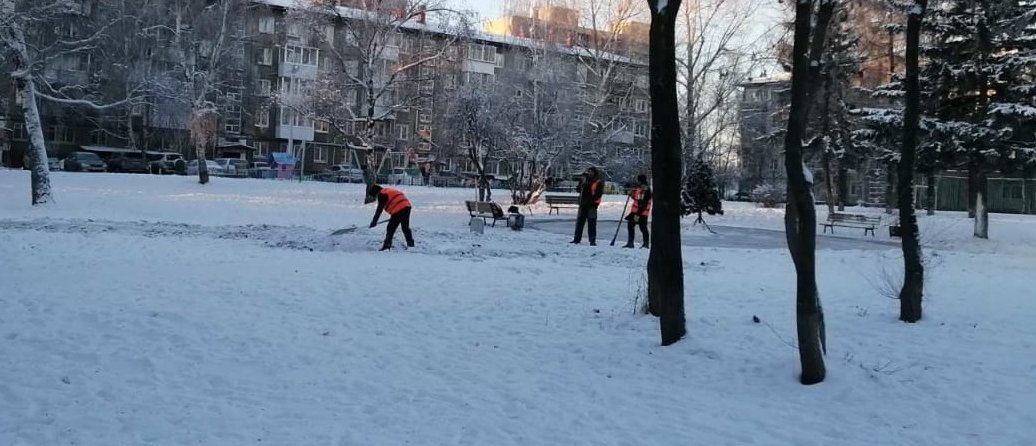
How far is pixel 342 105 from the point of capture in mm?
32625

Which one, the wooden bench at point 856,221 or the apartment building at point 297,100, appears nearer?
the wooden bench at point 856,221

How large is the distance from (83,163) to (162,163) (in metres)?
3.99

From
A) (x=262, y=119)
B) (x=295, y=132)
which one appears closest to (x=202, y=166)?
(x=295, y=132)

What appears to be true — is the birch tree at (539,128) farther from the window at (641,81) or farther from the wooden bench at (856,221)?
the wooden bench at (856,221)

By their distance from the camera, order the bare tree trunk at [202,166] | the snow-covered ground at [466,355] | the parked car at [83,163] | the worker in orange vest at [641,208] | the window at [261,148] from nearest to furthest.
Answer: the snow-covered ground at [466,355], the worker in orange vest at [641,208], the bare tree trunk at [202,166], the parked car at [83,163], the window at [261,148]

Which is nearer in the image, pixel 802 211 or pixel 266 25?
pixel 802 211

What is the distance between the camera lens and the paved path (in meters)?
20.9

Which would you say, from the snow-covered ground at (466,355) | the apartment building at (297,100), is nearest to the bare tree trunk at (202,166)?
the apartment building at (297,100)

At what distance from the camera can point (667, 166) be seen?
7.42 meters

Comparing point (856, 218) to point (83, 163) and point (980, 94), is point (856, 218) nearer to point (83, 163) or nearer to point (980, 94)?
point (980, 94)

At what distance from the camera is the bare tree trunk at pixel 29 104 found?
22281 mm

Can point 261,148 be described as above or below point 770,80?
below

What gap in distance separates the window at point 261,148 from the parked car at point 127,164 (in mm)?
14212

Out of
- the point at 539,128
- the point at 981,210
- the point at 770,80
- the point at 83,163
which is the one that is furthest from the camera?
the point at 83,163
